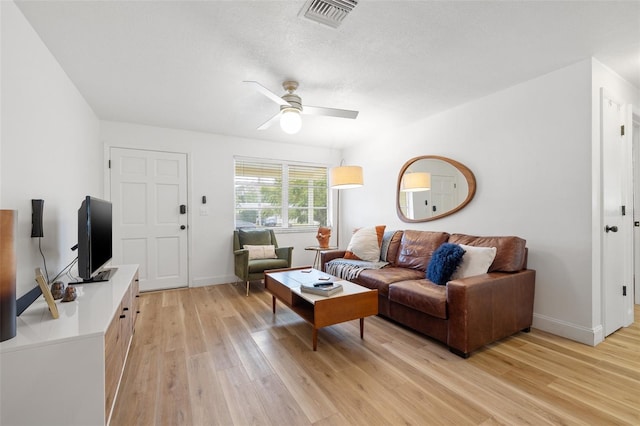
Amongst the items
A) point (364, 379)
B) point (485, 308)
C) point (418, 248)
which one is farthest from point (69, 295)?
point (418, 248)

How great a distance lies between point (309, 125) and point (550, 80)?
8.83ft

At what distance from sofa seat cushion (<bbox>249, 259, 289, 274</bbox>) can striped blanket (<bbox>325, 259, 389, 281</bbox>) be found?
677 millimetres

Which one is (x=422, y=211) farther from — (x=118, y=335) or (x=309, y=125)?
(x=118, y=335)

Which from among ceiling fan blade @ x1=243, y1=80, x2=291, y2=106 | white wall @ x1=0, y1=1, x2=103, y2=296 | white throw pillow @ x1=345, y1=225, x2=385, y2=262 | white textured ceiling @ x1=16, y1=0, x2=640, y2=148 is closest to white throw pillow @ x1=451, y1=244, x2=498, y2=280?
white throw pillow @ x1=345, y1=225, x2=385, y2=262

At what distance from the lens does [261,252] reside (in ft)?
13.9

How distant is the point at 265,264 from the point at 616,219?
381 centimetres

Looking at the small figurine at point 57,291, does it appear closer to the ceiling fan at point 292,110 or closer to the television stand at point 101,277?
the television stand at point 101,277

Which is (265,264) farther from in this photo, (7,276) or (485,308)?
(7,276)

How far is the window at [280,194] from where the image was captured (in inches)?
186

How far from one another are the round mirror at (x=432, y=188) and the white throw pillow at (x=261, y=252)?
6.55 feet

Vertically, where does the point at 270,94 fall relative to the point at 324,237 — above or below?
above

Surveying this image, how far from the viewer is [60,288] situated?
5.96 ft

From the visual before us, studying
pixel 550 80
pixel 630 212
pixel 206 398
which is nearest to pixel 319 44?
pixel 550 80

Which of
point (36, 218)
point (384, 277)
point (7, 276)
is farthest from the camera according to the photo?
point (384, 277)
